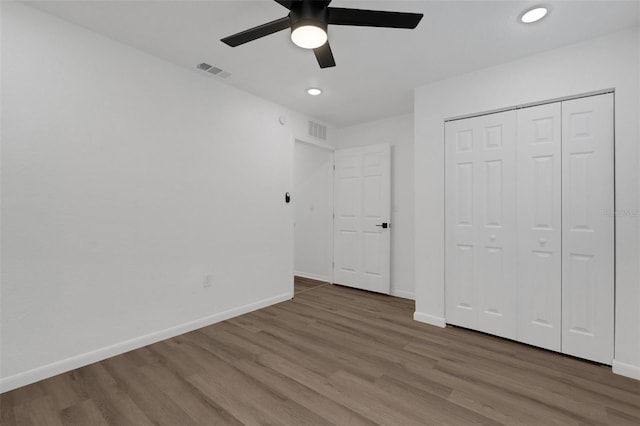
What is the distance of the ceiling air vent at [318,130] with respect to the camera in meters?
4.47

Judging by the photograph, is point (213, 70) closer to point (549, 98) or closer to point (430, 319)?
point (549, 98)

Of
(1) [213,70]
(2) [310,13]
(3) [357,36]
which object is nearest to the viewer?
(2) [310,13]

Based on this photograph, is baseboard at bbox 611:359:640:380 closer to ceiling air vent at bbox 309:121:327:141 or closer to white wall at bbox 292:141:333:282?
white wall at bbox 292:141:333:282

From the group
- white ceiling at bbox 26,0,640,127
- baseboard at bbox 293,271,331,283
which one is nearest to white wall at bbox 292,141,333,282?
baseboard at bbox 293,271,331,283

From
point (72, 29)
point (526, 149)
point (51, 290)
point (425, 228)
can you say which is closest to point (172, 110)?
point (72, 29)

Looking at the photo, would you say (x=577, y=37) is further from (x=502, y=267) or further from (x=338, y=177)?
(x=338, y=177)

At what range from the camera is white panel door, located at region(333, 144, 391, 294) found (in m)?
4.42

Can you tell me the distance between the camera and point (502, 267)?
288 centimetres

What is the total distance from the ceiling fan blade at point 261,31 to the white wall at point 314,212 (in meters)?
2.98

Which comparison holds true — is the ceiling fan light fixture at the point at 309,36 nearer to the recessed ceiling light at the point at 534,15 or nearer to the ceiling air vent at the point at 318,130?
the recessed ceiling light at the point at 534,15

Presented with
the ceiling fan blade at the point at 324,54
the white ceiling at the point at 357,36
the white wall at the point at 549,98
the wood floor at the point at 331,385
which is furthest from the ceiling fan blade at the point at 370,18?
the wood floor at the point at 331,385

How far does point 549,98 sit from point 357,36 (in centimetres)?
176

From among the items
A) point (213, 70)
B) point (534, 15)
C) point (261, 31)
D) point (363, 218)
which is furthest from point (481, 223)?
point (213, 70)

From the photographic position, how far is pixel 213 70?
120 inches
